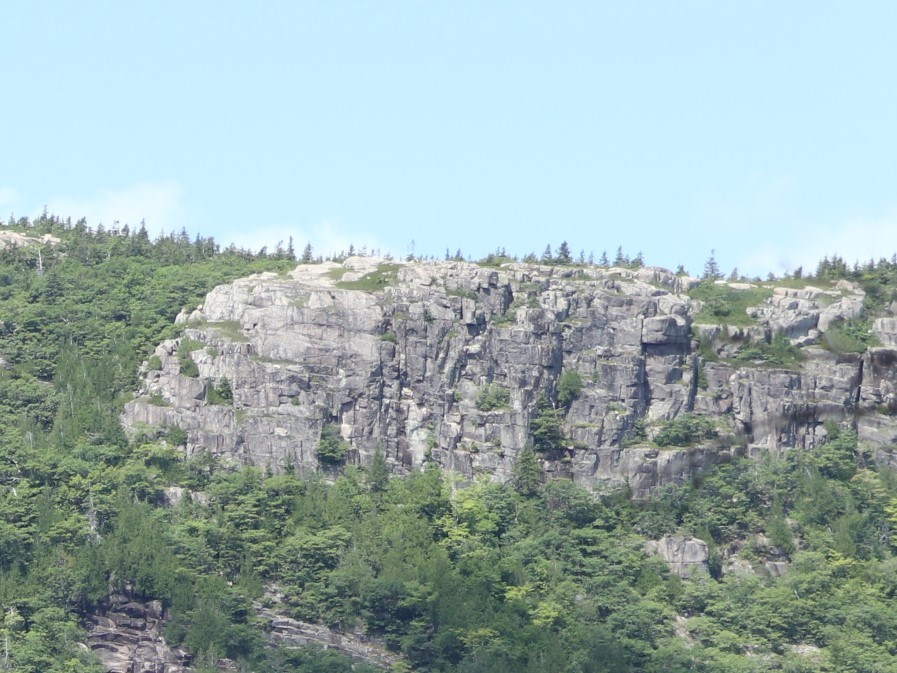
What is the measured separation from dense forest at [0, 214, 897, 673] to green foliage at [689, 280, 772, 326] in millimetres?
12213

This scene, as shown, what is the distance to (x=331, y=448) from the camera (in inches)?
6132

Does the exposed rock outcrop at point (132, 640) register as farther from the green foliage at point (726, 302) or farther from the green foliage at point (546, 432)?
the green foliage at point (726, 302)

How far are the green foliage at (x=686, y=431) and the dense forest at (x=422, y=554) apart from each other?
2959mm

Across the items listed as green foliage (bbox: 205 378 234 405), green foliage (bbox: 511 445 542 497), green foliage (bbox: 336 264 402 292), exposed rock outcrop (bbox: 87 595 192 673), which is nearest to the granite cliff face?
green foliage (bbox: 205 378 234 405)

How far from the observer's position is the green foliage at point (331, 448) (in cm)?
15562

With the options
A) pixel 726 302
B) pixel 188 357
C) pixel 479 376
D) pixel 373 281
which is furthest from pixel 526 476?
pixel 726 302

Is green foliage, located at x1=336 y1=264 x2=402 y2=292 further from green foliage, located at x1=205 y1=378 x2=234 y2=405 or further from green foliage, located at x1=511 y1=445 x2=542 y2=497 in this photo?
green foliage, located at x1=511 y1=445 x2=542 y2=497

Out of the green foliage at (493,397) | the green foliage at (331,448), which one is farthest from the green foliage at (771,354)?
the green foliage at (331,448)

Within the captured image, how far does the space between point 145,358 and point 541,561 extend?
32.0 m

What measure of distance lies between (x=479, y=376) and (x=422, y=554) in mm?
16554

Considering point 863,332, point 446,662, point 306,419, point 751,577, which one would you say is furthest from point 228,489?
point 863,332

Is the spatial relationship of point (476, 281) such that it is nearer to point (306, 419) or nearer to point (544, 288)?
point (544, 288)

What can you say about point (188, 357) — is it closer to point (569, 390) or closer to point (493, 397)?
point (493, 397)

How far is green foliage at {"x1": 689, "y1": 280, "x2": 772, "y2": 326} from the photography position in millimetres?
171125
